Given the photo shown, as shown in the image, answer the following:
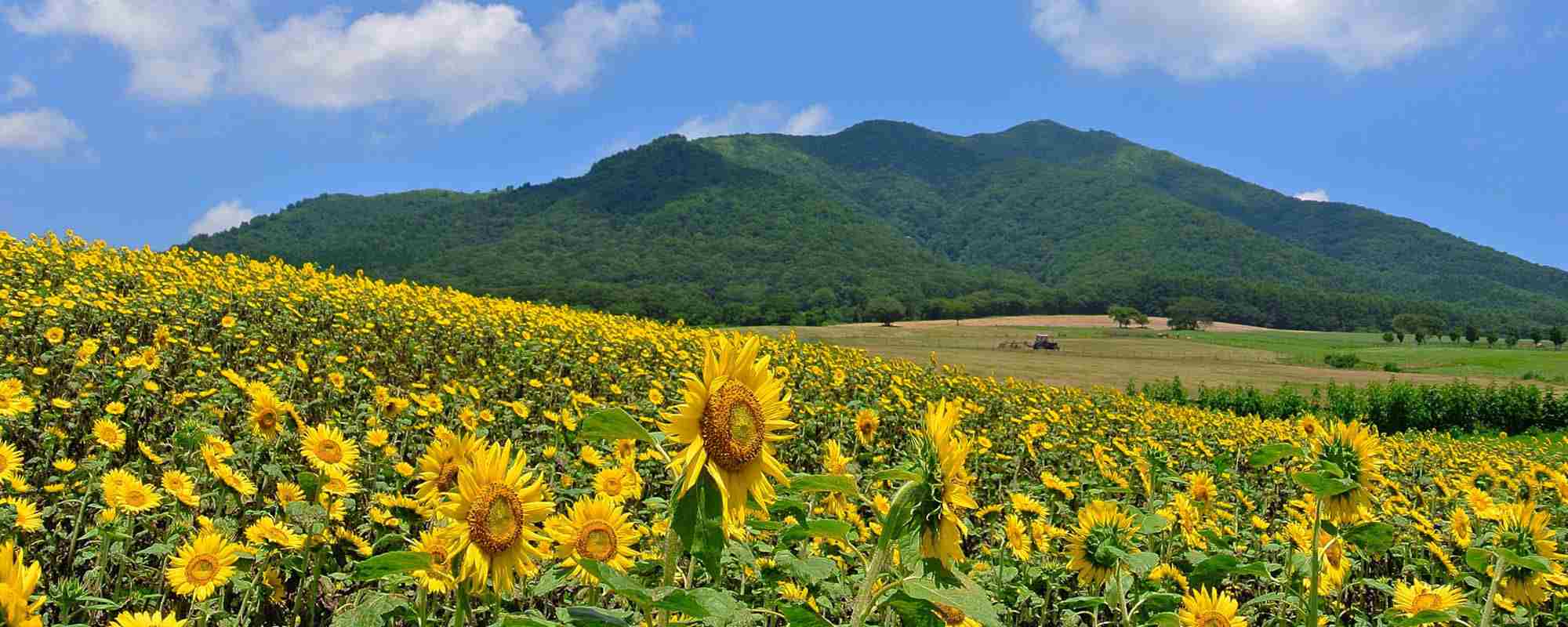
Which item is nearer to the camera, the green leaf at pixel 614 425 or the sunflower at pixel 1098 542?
the green leaf at pixel 614 425

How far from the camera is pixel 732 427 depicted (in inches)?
54.3

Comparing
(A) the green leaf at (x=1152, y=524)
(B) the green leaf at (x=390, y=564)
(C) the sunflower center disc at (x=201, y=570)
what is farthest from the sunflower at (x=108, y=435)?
(A) the green leaf at (x=1152, y=524)

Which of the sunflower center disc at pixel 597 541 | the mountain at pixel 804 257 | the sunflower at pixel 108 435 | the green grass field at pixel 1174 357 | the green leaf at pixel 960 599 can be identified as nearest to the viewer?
the green leaf at pixel 960 599

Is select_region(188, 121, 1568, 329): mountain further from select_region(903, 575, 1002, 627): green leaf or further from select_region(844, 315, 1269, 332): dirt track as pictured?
select_region(903, 575, 1002, 627): green leaf

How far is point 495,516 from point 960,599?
2.87ft

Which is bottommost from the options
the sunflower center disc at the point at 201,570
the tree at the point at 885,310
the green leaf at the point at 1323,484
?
the sunflower center disc at the point at 201,570

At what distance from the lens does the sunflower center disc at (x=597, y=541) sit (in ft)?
6.70

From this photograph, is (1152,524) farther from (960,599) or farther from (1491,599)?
(960,599)

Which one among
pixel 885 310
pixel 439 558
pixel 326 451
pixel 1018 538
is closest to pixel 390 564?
pixel 439 558

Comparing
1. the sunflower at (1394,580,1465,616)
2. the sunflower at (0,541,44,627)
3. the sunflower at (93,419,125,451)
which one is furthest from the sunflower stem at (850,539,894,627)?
the sunflower at (93,419,125,451)

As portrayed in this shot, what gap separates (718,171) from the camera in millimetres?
180625

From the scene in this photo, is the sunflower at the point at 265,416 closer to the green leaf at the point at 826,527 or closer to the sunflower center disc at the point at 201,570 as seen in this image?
the sunflower center disc at the point at 201,570

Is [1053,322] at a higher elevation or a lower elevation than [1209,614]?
higher

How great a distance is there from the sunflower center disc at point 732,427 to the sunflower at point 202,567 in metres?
1.77
